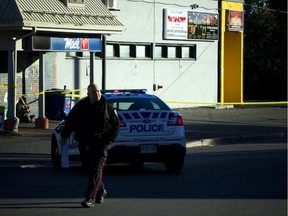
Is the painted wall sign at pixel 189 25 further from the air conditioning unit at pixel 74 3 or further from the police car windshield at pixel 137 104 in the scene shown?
the police car windshield at pixel 137 104

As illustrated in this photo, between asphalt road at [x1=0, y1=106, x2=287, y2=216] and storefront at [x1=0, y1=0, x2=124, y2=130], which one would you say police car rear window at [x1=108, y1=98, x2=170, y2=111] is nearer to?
asphalt road at [x1=0, y1=106, x2=287, y2=216]

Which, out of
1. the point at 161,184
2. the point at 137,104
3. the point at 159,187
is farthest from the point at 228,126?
the point at 159,187

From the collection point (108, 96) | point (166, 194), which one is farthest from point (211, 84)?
point (166, 194)

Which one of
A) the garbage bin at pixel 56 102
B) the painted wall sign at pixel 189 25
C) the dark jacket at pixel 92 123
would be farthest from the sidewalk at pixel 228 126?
the dark jacket at pixel 92 123

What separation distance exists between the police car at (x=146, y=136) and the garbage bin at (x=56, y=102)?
11.8m

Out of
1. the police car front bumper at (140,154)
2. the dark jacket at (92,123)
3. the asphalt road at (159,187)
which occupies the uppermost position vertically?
the dark jacket at (92,123)

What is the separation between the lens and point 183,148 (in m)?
15.0

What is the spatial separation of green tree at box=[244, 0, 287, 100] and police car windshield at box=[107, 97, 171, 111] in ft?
117

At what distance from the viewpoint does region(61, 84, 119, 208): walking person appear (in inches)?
445

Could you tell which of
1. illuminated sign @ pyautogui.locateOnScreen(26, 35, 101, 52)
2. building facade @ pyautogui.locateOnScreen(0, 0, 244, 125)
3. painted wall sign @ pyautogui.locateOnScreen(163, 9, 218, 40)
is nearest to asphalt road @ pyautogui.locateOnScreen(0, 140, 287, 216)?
illuminated sign @ pyautogui.locateOnScreen(26, 35, 101, 52)

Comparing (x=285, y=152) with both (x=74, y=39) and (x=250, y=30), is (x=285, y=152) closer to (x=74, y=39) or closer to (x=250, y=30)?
(x=74, y=39)

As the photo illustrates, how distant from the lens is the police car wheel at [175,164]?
15.1 meters

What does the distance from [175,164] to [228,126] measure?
12.7m

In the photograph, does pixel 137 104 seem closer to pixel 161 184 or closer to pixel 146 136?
pixel 146 136
